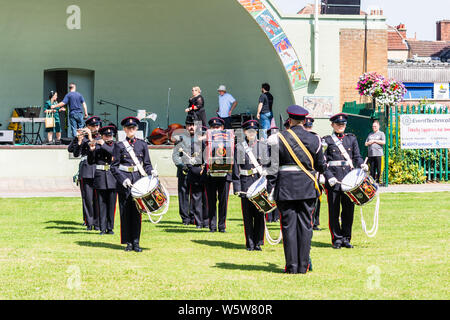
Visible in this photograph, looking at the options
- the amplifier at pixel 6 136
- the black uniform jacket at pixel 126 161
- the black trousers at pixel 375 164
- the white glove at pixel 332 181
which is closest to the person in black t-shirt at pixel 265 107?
the black trousers at pixel 375 164

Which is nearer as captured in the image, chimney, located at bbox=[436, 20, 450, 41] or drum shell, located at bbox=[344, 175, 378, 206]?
drum shell, located at bbox=[344, 175, 378, 206]

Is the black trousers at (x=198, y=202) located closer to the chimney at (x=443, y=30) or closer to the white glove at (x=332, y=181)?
the white glove at (x=332, y=181)

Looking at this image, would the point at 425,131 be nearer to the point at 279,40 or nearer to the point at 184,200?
the point at 279,40

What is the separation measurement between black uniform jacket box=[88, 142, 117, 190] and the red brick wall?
38.9ft

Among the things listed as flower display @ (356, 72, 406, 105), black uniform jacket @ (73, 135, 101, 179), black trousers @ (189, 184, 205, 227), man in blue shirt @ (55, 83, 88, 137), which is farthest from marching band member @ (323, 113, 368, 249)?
man in blue shirt @ (55, 83, 88, 137)

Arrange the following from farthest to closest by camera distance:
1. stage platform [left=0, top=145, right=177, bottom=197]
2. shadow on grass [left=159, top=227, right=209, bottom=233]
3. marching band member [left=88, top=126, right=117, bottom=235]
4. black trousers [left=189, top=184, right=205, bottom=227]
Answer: stage platform [left=0, top=145, right=177, bottom=197] < black trousers [left=189, top=184, right=205, bottom=227] < shadow on grass [left=159, top=227, right=209, bottom=233] < marching band member [left=88, top=126, right=117, bottom=235]

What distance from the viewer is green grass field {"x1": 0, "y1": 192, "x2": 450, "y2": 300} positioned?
24.3 feet

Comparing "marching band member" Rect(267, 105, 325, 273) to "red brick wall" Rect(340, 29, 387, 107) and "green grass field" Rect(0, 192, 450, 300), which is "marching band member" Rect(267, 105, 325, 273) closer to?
"green grass field" Rect(0, 192, 450, 300)

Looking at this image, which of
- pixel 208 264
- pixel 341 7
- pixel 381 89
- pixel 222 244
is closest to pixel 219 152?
pixel 222 244

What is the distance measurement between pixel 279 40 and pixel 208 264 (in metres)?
13.8

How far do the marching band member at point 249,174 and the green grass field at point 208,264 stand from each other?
305 mm

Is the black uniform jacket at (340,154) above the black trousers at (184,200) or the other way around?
above

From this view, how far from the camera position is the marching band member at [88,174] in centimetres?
1220
